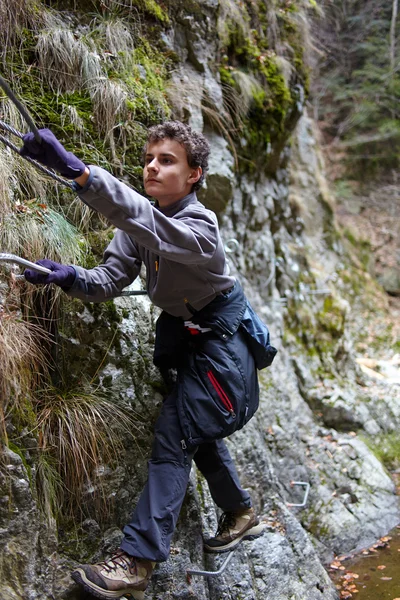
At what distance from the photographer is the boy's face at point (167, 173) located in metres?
2.65

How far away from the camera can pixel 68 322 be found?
9.69 feet

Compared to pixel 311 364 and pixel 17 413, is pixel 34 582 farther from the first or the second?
pixel 311 364

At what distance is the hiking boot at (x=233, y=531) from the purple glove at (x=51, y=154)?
2076mm

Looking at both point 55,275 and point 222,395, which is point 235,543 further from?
point 55,275

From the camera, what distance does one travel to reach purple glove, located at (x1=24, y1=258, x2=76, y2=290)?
252cm

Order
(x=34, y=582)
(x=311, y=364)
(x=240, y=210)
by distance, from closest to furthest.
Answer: (x=34, y=582) → (x=240, y=210) → (x=311, y=364)

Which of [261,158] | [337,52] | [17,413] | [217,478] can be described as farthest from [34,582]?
[337,52]

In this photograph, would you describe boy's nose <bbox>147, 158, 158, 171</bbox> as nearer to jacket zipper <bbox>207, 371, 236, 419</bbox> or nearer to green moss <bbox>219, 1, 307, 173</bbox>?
jacket zipper <bbox>207, 371, 236, 419</bbox>

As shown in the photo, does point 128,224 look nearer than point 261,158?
Yes

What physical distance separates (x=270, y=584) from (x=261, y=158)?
4.25 m

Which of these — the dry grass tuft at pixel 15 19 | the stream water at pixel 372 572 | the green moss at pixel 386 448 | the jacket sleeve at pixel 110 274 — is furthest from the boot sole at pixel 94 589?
the green moss at pixel 386 448

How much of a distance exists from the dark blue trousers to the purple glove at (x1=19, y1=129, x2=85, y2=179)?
1334mm

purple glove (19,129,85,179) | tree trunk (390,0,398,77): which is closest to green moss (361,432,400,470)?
→ purple glove (19,129,85,179)

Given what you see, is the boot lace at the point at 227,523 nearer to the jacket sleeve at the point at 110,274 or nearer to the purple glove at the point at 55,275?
the jacket sleeve at the point at 110,274
